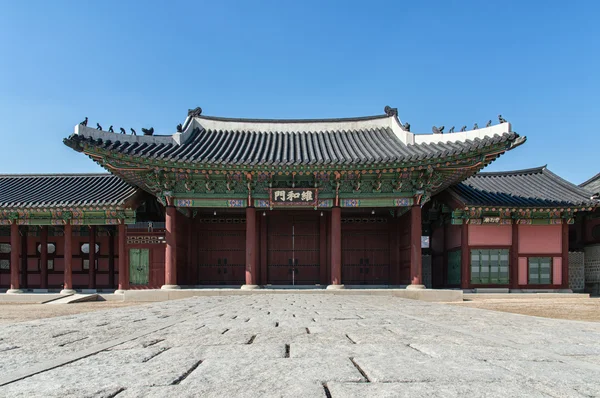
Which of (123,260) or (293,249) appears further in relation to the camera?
(293,249)

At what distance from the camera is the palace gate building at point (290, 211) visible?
18766mm

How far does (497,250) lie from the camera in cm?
2109

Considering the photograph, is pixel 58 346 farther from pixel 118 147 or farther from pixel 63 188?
pixel 63 188

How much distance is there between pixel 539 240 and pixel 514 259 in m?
1.54

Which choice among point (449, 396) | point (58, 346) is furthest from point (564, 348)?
point (58, 346)

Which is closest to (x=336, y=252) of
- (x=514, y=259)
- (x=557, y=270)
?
(x=514, y=259)

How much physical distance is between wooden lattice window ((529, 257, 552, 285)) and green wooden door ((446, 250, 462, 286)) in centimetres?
321

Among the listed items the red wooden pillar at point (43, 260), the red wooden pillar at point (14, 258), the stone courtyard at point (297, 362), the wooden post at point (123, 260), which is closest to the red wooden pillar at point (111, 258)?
the wooden post at point (123, 260)

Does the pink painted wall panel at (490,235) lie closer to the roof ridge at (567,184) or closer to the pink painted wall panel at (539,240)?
the pink painted wall panel at (539,240)

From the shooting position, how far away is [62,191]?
2292cm

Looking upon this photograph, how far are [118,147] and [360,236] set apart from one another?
12.0 meters

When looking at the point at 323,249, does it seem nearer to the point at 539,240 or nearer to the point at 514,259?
the point at 514,259

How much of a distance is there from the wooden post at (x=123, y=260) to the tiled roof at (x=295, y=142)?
158 inches

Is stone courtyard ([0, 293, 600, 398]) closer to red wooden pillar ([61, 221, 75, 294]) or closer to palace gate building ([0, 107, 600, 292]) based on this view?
palace gate building ([0, 107, 600, 292])
